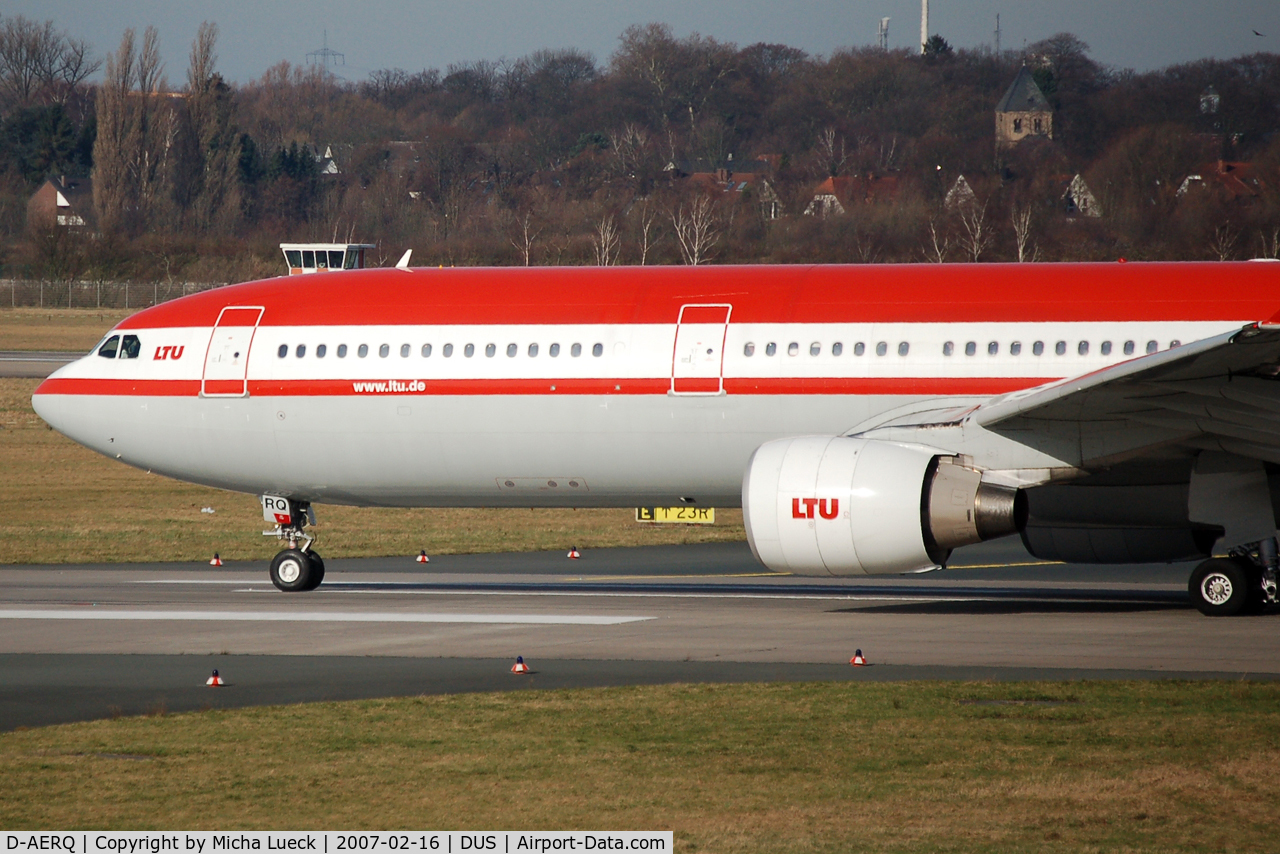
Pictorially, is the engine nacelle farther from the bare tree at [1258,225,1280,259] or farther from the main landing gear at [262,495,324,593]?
the bare tree at [1258,225,1280,259]

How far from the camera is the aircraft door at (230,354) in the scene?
2058cm

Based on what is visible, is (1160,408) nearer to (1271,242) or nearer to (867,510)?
(867,510)

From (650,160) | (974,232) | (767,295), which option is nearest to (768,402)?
(767,295)

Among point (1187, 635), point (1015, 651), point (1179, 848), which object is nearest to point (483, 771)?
point (1179, 848)

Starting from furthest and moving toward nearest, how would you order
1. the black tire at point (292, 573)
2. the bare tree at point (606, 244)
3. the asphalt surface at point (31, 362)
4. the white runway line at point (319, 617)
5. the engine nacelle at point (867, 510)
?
the bare tree at point (606, 244), the asphalt surface at point (31, 362), the black tire at point (292, 573), the white runway line at point (319, 617), the engine nacelle at point (867, 510)

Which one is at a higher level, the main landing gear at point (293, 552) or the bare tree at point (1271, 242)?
the bare tree at point (1271, 242)

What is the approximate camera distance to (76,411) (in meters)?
21.4

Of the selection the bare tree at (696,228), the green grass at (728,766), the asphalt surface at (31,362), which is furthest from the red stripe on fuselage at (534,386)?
the bare tree at (696,228)

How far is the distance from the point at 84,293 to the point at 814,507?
76.8 m

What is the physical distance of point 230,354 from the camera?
20.7m

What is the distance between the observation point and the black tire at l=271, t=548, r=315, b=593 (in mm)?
21016

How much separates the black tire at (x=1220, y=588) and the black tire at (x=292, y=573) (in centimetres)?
1089

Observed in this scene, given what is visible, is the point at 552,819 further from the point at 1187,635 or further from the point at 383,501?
the point at 383,501

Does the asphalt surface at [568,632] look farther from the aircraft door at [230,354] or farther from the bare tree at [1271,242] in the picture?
the bare tree at [1271,242]
